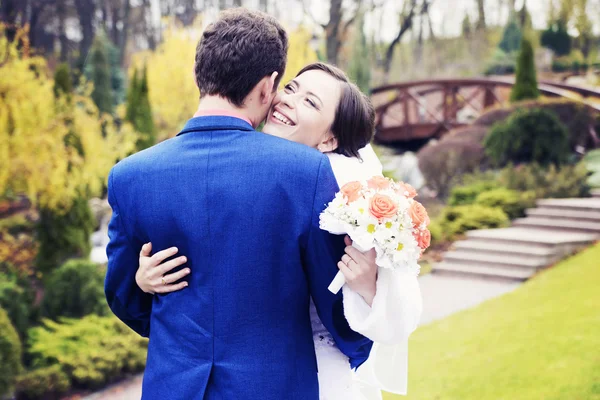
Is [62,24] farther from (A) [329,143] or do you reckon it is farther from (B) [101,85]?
(A) [329,143]

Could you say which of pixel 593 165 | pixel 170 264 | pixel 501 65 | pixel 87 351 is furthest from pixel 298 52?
pixel 170 264

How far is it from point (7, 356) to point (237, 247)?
5.15m

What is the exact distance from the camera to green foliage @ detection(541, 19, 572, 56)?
28.3 m

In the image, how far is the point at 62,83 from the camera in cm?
966

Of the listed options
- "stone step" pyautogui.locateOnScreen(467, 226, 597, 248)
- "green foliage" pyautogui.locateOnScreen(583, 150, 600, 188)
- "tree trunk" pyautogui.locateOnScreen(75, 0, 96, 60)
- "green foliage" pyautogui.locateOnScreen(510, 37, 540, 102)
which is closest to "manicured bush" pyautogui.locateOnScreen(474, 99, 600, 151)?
"green foliage" pyautogui.locateOnScreen(583, 150, 600, 188)

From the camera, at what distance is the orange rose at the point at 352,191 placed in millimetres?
1479

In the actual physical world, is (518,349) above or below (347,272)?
below

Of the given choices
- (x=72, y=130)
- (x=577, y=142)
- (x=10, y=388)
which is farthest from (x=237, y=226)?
(x=577, y=142)

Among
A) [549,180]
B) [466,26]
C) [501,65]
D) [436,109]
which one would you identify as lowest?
[549,180]

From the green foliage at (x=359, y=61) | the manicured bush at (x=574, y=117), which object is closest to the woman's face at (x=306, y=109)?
the manicured bush at (x=574, y=117)

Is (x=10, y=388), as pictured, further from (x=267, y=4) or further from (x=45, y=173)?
(x=267, y=4)

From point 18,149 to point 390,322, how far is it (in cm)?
631

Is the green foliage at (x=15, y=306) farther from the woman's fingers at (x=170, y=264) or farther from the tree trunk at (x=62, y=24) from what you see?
the tree trunk at (x=62, y=24)

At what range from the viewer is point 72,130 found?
883cm
